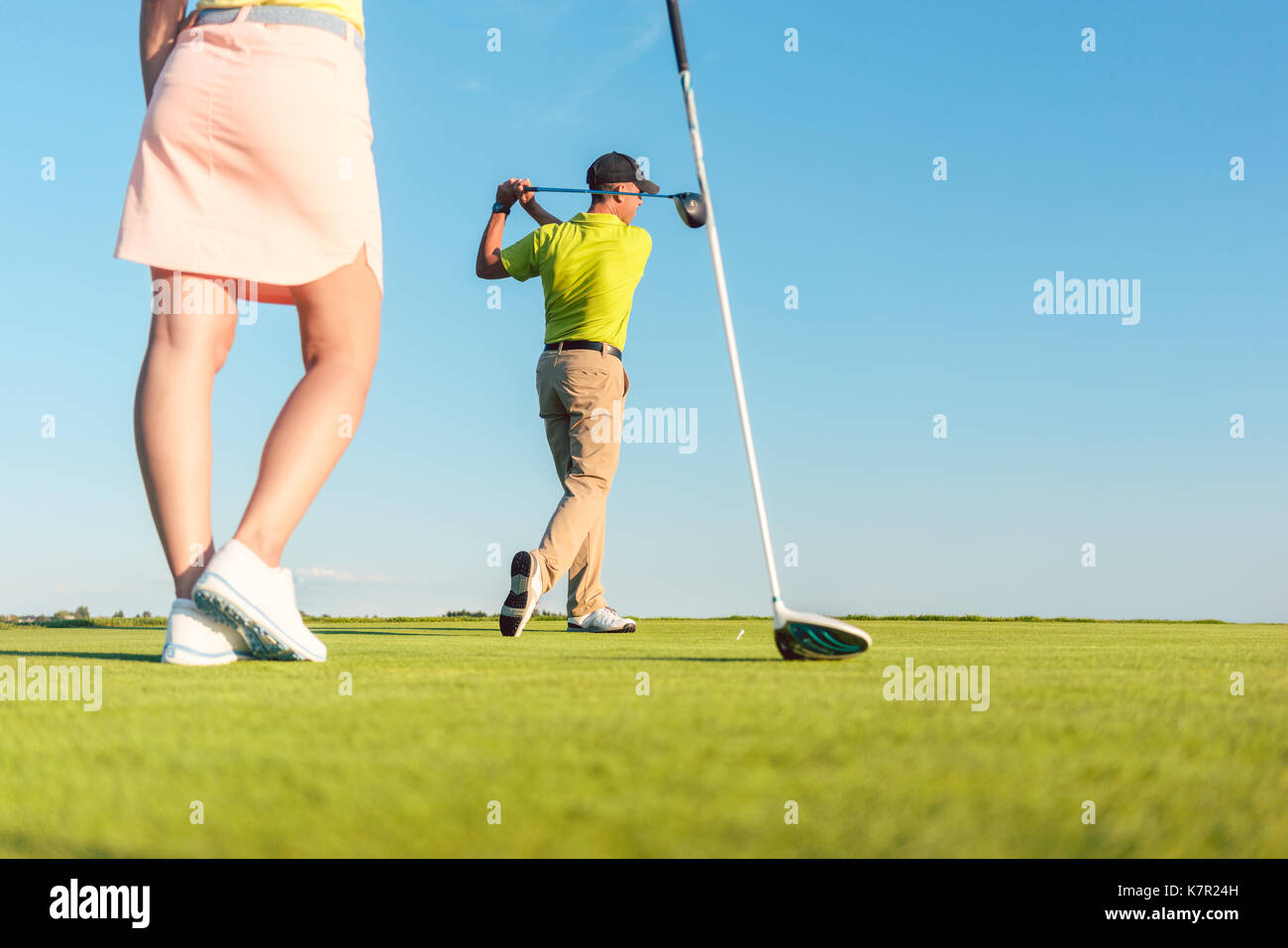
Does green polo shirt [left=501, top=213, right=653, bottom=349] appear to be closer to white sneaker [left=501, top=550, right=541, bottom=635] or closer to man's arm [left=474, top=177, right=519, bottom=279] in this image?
man's arm [left=474, top=177, right=519, bottom=279]

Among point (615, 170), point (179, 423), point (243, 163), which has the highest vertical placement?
point (615, 170)

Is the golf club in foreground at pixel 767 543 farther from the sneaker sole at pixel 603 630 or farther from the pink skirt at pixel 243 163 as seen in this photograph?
the sneaker sole at pixel 603 630

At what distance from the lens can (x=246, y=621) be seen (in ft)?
7.48

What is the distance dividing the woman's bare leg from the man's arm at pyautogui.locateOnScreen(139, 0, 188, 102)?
2.02 feet

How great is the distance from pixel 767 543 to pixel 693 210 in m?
0.99

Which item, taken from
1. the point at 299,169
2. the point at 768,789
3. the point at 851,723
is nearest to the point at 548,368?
the point at 299,169

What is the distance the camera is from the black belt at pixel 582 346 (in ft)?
16.7

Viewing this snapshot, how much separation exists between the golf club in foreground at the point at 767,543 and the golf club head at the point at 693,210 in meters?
0.02

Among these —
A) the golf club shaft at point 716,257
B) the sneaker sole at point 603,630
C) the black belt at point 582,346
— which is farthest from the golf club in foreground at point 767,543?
the sneaker sole at point 603,630

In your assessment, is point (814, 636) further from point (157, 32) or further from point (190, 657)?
point (157, 32)

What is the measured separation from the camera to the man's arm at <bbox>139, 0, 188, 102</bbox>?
262 cm

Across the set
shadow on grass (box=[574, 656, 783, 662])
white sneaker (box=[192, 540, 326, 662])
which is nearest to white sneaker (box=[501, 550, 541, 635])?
shadow on grass (box=[574, 656, 783, 662])

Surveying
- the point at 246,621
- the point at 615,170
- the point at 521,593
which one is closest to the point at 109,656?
the point at 246,621

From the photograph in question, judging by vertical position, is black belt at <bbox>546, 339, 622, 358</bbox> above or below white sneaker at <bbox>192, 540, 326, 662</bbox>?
above
